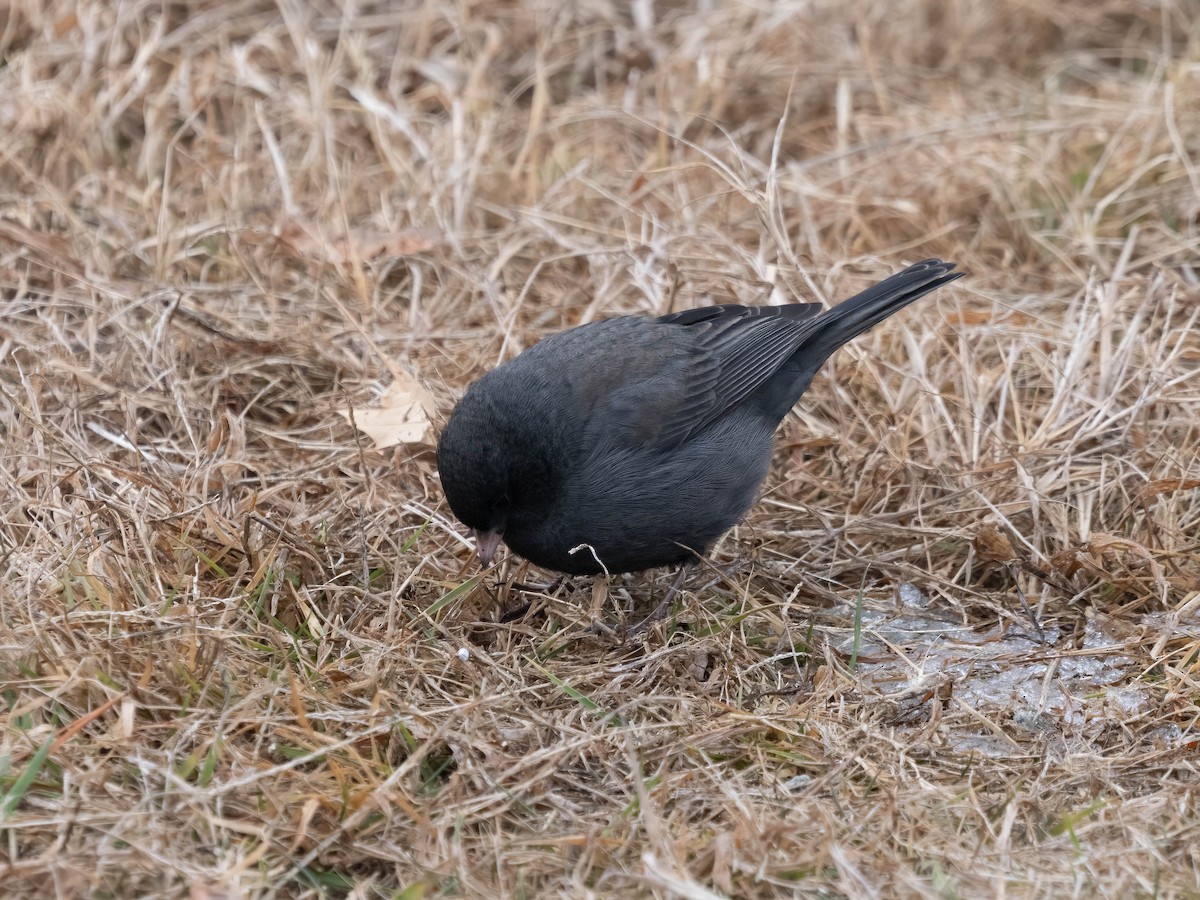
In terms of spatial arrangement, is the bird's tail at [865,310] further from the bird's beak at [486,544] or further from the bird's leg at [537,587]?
the bird's beak at [486,544]

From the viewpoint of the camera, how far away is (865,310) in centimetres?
453

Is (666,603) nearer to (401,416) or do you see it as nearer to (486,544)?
(486,544)

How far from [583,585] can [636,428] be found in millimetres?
651

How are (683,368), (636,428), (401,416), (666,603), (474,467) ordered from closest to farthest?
(474,467) → (636,428) → (666,603) → (683,368) → (401,416)

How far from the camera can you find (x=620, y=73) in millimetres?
7246


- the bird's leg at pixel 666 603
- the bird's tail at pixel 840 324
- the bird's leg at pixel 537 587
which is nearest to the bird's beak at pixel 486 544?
the bird's leg at pixel 537 587

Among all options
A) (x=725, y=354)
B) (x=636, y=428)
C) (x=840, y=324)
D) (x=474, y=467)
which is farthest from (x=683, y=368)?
(x=474, y=467)

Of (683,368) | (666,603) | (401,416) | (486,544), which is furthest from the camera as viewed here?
(401,416)

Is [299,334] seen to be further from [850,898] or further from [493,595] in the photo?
Result: [850,898]

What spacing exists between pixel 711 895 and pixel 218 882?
103 centimetres

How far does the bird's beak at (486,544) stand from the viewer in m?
3.89

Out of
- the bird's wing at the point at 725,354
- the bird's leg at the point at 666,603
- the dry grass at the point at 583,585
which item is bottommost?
the bird's leg at the point at 666,603

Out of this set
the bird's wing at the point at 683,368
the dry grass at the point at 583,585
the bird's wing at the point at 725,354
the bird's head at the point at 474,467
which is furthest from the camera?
the bird's wing at the point at 725,354

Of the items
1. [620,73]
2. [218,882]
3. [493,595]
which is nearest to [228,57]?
[620,73]
